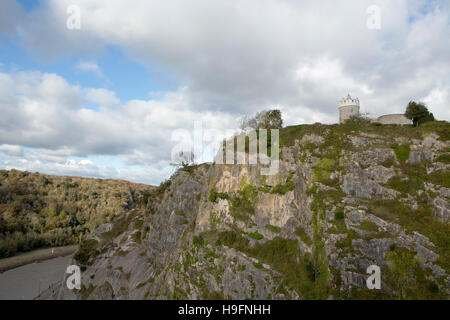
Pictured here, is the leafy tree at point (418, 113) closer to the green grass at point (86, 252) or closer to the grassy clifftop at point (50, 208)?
the green grass at point (86, 252)

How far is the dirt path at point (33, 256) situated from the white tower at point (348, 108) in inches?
3850

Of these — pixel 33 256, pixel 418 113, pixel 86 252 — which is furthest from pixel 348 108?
pixel 33 256

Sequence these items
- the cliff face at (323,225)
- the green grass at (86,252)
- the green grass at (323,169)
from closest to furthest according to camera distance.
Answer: the cliff face at (323,225) < the green grass at (323,169) < the green grass at (86,252)

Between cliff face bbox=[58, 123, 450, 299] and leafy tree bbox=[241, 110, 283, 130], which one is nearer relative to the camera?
cliff face bbox=[58, 123, 450, 299]

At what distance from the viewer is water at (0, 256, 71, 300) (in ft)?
197

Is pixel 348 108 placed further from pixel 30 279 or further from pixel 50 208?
pixel 50 208

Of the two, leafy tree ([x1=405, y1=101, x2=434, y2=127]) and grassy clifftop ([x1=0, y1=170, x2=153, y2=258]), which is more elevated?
leafy tree ([x1=405, y1=101, x2=434, y2=127])

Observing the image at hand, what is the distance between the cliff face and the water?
133ft

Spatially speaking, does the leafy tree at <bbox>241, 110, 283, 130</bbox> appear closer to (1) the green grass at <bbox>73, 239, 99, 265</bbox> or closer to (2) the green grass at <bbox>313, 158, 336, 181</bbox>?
(2) the green grass at <bbox>313, 158, 336, 181</bbox>

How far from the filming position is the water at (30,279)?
197 ft

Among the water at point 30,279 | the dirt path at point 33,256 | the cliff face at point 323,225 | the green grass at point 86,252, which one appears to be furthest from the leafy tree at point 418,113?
the dirt path at point 33,256

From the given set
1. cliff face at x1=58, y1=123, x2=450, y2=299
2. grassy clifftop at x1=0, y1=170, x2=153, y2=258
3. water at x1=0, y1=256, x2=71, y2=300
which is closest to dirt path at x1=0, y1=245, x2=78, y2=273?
water at x1=0, y1=256, x2=71, y2=300
